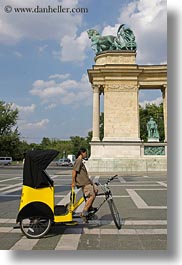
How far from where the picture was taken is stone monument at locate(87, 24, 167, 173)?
28609 millimetres

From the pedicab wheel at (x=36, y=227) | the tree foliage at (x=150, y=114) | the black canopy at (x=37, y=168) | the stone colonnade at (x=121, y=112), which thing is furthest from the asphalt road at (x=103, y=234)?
the tree foliage at (x=150, y=114)

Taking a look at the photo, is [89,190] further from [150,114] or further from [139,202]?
[150,114]

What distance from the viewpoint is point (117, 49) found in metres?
32.5

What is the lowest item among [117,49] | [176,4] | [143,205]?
A: [143,205]

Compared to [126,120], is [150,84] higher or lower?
higher

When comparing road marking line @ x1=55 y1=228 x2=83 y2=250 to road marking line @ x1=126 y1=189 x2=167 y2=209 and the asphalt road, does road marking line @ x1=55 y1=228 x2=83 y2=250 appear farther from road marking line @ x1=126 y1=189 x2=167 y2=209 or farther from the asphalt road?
road marking line @ x1=126 y1=189 x2=167 y2=209

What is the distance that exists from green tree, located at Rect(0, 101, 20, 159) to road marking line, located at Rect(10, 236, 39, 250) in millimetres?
62362

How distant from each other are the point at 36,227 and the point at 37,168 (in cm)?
114

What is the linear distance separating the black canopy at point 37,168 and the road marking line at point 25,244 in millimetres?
981

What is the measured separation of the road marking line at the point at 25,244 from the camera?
5.59 meters

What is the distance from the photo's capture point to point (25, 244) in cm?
579

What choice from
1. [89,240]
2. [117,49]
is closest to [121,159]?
[117,49]

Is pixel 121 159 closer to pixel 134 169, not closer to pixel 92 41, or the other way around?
pixel 134 169

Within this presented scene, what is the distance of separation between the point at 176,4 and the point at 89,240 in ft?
14.1
